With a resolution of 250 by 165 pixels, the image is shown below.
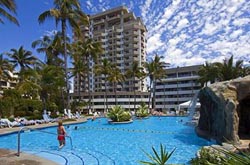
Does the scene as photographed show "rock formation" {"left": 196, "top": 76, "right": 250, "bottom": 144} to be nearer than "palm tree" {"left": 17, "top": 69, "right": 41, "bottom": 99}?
Yes

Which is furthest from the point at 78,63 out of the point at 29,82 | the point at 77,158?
the point at 77,158

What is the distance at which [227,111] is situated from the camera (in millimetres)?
14875

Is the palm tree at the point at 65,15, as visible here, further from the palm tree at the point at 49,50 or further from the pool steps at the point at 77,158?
the pool steps at the point at 77,158

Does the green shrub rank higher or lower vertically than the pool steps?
higher

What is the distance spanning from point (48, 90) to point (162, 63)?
3202cm

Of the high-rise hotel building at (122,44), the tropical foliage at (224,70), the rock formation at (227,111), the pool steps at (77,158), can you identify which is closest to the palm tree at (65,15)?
the rock formation at (227,111)

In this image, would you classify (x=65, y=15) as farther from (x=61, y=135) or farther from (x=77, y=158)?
(x=77, y=158)

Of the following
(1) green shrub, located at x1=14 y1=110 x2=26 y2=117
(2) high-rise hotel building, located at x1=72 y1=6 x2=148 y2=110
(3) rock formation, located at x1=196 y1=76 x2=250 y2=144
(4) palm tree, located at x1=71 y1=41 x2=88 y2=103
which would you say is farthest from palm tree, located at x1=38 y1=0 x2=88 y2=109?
(2) high-rise hotel building, located at x1=72 y1=6 x2=148 y2=110

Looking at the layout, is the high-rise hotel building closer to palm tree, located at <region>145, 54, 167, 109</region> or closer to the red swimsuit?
palm tree, located at <region>145, 54, 167, 109</region>

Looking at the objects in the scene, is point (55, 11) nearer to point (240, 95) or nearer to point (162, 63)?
point (240, 95)

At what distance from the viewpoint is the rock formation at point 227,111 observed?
14.7 m

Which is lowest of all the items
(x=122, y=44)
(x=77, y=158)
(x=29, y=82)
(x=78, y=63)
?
(x=77, y=158)

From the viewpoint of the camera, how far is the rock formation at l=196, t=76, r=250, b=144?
48.2 ft

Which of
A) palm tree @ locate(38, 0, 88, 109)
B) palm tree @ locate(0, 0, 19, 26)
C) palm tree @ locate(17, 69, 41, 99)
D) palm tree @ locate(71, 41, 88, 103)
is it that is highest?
palm tree @ locate(38, 0, 88, 109)
